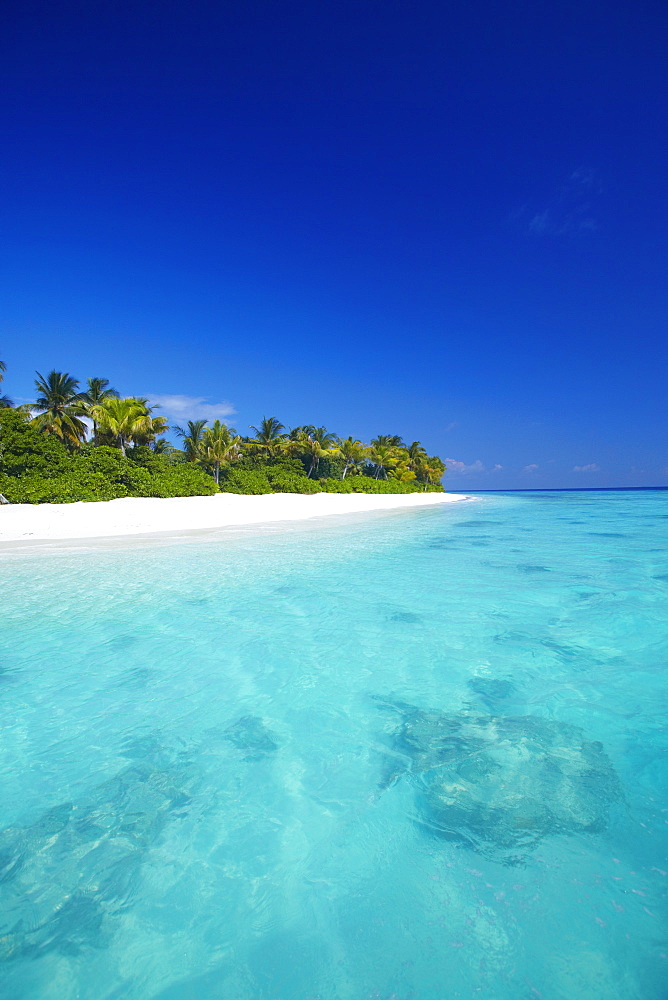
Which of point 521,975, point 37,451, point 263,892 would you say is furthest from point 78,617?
point 37,451

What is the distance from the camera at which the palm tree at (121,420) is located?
101ft

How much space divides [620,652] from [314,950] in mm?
5359

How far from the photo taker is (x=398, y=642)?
19.7 ft

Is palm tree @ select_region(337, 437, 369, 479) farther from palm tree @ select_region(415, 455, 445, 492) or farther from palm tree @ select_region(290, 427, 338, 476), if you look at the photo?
palm tree @ select_region(415, 455, 445, 492)

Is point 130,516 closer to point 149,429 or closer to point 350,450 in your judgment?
point 149,429

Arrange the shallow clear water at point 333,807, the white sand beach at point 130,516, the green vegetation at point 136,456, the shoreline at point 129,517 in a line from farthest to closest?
the green vegetation at point 136,456, the white sand beach at point 130,516, the shoreline at point 129,517, the shallow clear water at point 333,807

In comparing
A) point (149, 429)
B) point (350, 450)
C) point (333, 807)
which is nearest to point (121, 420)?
point (149, 429)

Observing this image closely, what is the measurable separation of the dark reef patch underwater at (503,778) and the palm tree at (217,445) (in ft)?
110

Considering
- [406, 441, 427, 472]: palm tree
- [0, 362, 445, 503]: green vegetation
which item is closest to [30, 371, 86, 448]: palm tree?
[0, 362, 445, 503]: green vegetation

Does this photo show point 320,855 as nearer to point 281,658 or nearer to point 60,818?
point 60,818

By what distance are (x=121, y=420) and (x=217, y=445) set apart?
756 cm

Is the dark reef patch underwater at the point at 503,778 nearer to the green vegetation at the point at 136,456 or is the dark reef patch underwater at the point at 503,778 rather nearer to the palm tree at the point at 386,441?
the green vegetation at the point at 136,456

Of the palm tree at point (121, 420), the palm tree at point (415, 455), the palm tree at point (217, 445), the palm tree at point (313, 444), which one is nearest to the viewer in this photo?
the palm tree at point (121, 420)

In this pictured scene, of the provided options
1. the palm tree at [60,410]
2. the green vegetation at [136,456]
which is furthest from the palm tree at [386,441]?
Result: the palm tree at [60,410]
